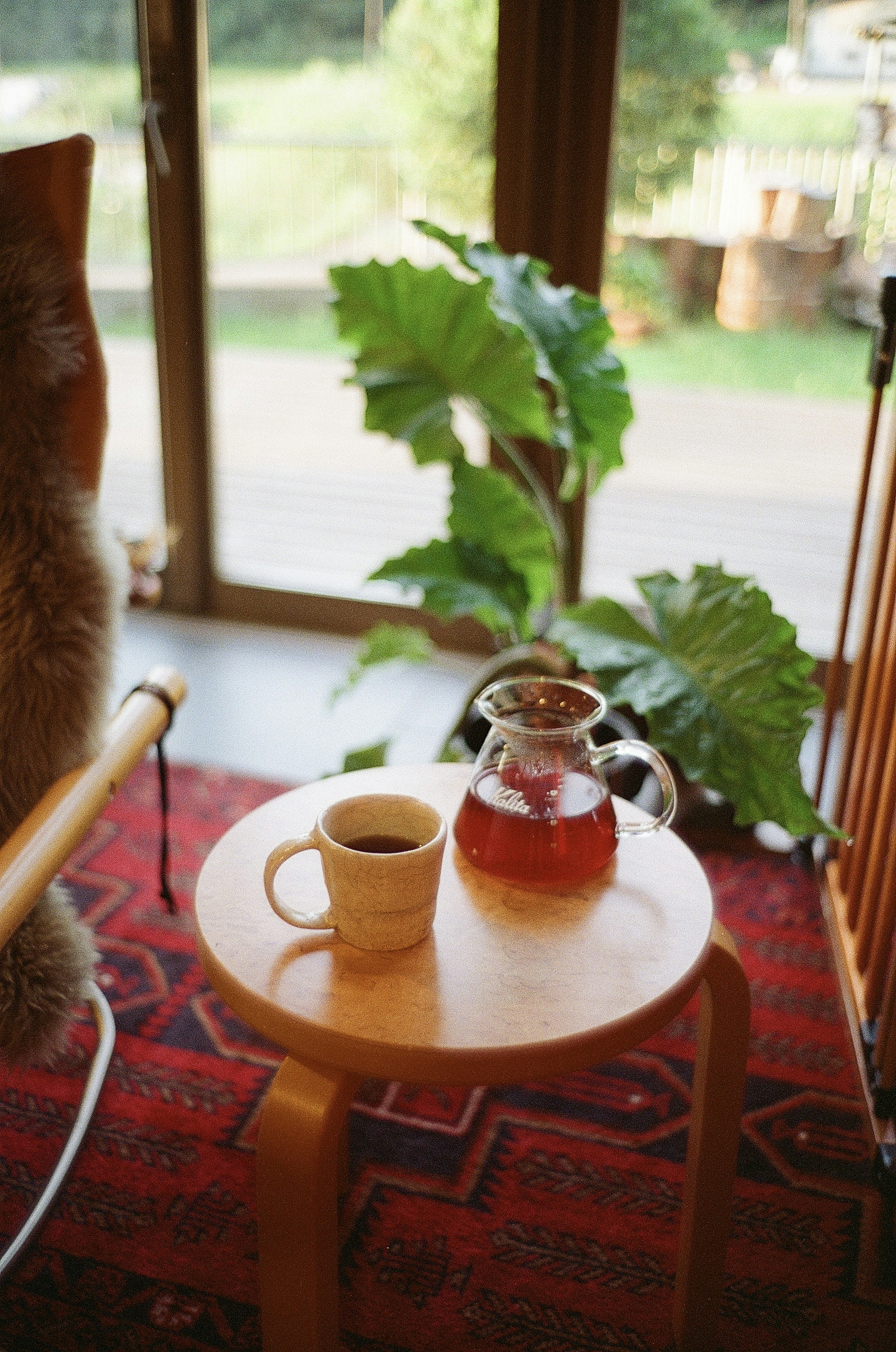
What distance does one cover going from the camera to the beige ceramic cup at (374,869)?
0.87 meters

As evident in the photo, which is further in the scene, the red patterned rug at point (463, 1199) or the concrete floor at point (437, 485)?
the concrete floor at point (437, 485)

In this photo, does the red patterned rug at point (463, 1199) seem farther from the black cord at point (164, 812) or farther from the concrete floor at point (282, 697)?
the concrete floor at point (282, 697)

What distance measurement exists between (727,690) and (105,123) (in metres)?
1.85

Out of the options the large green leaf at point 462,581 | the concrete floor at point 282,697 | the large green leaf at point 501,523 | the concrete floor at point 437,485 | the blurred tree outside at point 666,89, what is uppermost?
the blurred tree outside at point 666,89

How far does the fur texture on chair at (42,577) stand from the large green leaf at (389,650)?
61cm

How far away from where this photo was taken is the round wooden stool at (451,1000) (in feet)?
2.72

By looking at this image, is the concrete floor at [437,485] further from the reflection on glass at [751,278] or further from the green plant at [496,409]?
the green plant at [496,409]

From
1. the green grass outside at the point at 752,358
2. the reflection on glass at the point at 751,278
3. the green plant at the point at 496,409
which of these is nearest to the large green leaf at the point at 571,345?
the green plant at the point at 496,409

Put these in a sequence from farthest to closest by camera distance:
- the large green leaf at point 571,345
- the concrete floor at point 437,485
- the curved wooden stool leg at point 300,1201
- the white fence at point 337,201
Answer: the concrete floor at point 437,485, the white fence at point 337,201, the large green leaf at point 571,345, the curved wooden stool leg at point 300,1201

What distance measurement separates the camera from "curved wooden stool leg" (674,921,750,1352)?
1001 mm

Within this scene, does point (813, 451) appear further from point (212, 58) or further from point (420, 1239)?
point (420, 1239)

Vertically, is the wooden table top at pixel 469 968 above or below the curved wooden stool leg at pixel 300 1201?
above

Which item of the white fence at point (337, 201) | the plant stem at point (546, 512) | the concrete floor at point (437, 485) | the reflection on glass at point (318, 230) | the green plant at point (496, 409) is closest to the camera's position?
the green plant at point (496, 409)

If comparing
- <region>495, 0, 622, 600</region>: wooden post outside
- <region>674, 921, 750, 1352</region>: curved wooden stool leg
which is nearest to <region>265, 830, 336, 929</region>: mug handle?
<region>674, 921, 750, 1352</region>: curved wooden stool leg
